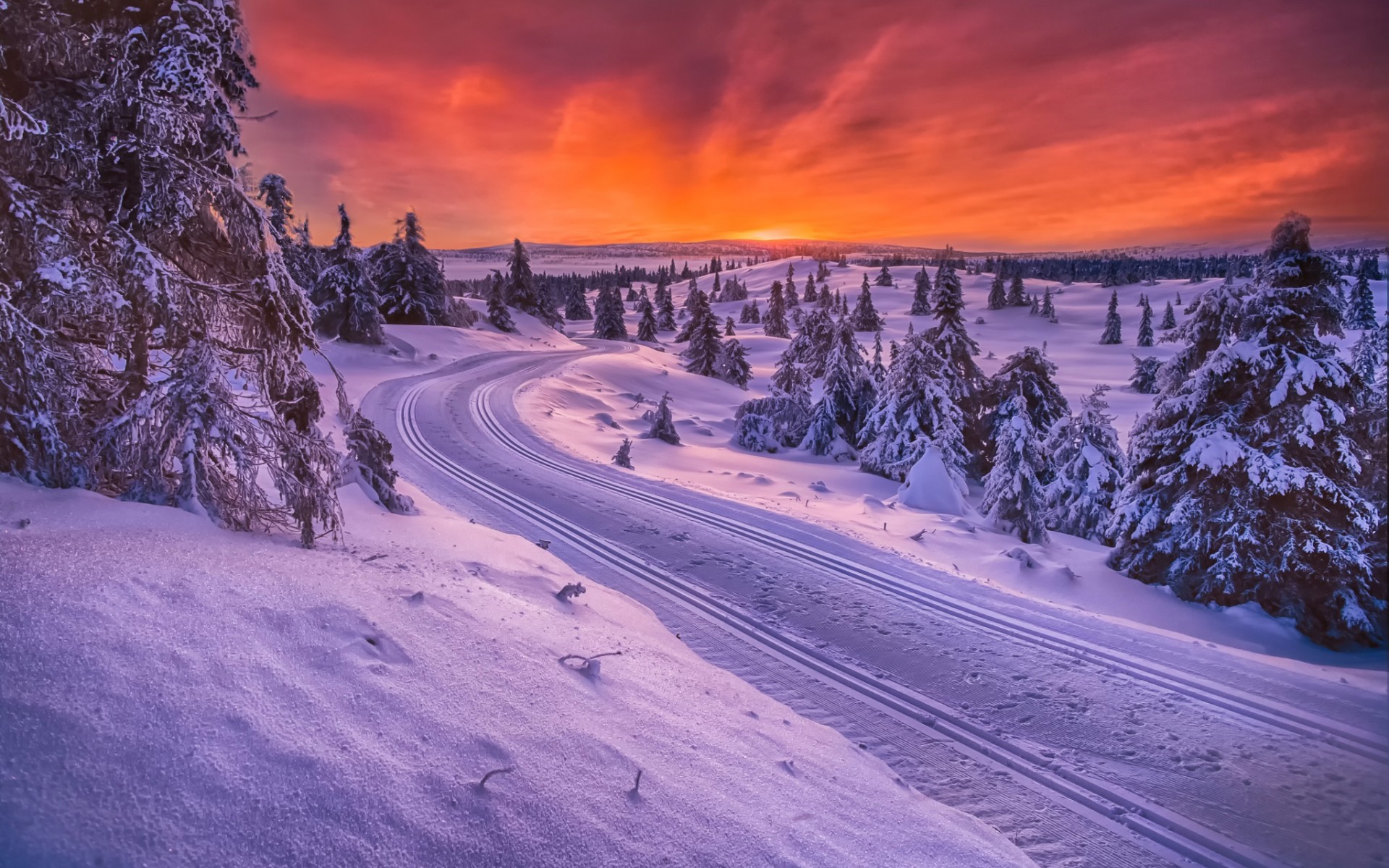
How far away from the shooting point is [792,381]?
A: 3453cm

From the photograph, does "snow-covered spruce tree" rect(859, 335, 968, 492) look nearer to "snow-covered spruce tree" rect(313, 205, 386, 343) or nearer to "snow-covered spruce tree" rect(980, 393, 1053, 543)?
"snow-covered spruce tree" rect(980, 393, 1053, 543)

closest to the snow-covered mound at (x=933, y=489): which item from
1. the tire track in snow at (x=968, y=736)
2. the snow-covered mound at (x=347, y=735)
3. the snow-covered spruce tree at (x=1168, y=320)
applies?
the snow-covered spruce tree at (x=1168, y=320)

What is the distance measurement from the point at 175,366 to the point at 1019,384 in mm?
23473

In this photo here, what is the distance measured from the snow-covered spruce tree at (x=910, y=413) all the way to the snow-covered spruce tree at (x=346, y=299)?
3028 cm

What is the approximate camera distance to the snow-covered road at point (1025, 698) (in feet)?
16.2

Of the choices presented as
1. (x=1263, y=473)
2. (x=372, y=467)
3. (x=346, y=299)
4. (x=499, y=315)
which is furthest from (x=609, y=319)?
(x=1263, y=473)

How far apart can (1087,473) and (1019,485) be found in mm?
4079

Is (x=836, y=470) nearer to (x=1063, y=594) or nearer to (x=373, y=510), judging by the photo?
(x=1063, y=594)

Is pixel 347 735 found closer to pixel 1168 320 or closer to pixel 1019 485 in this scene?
pixel 1019 485

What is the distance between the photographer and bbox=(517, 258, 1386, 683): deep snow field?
10383 mm

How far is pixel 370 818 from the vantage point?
3010 mm

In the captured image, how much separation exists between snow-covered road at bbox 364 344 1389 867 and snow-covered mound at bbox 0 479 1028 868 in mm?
1077

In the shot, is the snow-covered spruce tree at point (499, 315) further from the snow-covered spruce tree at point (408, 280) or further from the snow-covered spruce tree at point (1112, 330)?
the snow-covered spruce tree at point (1112, 330)

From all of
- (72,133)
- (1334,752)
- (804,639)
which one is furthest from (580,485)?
(1334,752)
